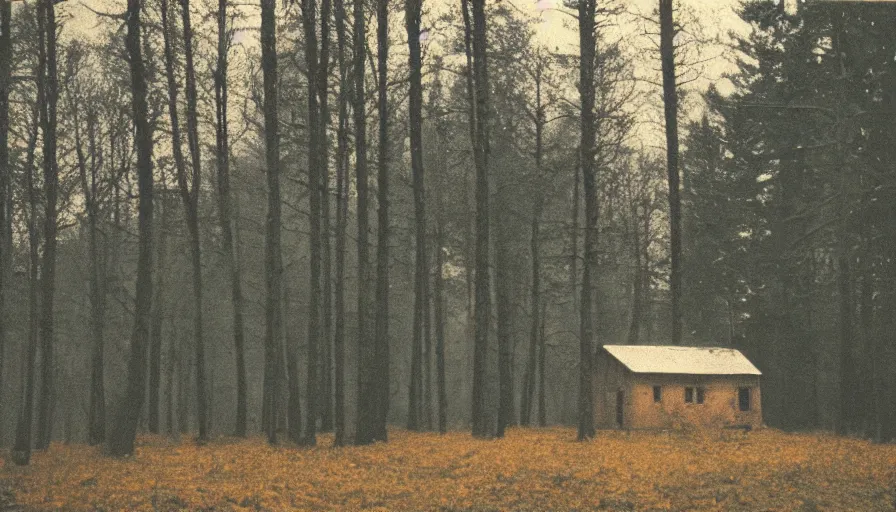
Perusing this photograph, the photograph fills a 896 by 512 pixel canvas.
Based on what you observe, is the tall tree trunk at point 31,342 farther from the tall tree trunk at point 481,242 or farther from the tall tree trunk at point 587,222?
the tall tree trunk at point 587,222

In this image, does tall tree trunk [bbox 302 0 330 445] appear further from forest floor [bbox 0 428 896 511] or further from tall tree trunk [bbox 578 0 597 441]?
tall tree trunk [bbox 578 0 597 441]

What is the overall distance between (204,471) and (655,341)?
1750 inches

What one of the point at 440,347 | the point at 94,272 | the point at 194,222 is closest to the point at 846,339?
the point at 440,347

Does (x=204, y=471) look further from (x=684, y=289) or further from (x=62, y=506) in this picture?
(x=684, y=289)

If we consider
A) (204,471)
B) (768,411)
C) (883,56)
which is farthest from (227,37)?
(768,411)

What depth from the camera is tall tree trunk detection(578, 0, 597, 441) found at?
82.8ft

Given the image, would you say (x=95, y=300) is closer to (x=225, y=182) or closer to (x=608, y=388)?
(x=225, y=182)

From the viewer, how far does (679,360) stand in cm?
3319

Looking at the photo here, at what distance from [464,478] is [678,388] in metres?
18.6

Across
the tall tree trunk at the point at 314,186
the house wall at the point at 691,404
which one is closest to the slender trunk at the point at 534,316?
the house wall at the point at 691,404

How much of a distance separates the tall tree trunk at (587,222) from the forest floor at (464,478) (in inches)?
104

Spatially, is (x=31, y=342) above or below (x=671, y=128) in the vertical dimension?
below

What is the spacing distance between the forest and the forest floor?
0.51 m

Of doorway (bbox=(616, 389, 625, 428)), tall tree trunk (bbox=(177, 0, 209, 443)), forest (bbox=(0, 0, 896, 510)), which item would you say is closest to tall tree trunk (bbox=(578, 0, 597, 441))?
forest (bbox=(0, 0, 896, 510))
